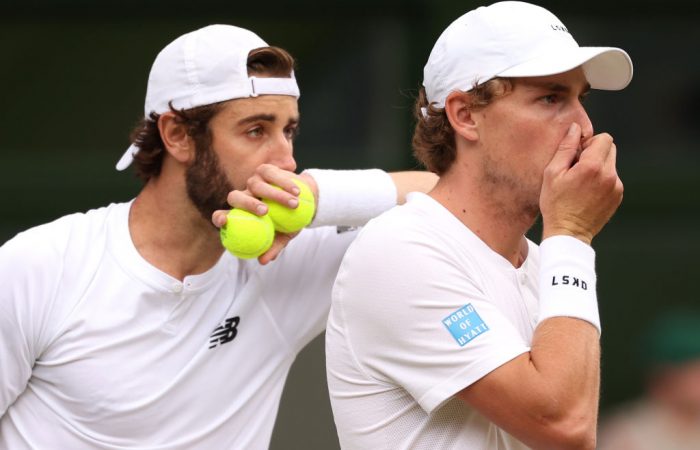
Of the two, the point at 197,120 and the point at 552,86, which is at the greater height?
the point at 552,86

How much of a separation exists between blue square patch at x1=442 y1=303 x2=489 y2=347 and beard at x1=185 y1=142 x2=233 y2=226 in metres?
1.16

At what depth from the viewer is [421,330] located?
2.67 meters

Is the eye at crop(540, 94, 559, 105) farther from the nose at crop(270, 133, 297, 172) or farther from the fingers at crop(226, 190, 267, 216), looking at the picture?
the nose at crop(270, 133, 297, 172)

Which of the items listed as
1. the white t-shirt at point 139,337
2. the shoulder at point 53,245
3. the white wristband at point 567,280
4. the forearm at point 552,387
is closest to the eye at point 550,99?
the white wristband at point 567,280

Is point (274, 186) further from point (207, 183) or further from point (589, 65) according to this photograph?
point (589, 65)

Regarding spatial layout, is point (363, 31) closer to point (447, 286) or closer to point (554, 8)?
point (554, 8)

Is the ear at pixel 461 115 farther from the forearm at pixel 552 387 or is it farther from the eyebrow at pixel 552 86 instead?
the forearm at pixel 552 387

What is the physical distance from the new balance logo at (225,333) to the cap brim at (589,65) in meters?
1.24

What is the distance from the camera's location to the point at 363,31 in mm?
6309

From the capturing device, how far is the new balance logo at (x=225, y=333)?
11.9 ft

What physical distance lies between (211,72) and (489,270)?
1.26 m

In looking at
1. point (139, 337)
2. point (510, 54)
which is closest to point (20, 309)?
point (139, 337)

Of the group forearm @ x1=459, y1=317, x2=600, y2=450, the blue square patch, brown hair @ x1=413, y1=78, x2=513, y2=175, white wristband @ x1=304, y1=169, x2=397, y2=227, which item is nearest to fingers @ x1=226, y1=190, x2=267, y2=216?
white wristband @ x1=304, y1=169, x2=397, y2=227

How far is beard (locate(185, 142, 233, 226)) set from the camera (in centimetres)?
366
